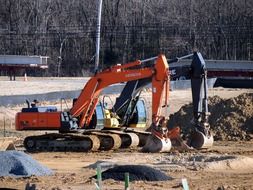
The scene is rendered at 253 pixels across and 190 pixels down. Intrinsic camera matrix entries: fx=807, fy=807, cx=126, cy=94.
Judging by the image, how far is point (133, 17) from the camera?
3319 inches

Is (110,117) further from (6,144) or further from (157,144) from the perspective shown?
(6,144)

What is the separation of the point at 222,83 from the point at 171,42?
29.6 m

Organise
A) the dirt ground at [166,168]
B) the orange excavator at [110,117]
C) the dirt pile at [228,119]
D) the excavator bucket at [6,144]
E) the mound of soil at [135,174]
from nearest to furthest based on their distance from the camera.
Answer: the dirt ground at [166,168]
the mound of soil at [135,174]
the excavator bucket at [6,144]
the orange excavator at [110,117]
the dirt pile at [228,119]

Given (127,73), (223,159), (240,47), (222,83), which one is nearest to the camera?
(223,159)

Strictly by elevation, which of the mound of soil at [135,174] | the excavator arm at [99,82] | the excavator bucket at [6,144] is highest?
the excavator arm at [99,82]

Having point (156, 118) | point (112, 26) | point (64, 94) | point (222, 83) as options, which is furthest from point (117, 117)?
point (112, 26)

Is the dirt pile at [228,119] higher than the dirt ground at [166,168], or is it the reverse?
the dirt ground at [166,168]

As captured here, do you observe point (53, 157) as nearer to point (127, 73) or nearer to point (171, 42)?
point (127, 73)

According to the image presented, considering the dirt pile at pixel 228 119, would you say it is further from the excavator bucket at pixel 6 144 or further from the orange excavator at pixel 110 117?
the excavator bucket at pixel 6 144

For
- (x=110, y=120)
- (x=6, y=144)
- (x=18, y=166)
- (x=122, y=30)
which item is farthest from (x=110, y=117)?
(x=122, y=30)

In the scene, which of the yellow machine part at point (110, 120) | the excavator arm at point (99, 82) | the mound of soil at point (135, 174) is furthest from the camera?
the yellow machine part at point (110, 120)

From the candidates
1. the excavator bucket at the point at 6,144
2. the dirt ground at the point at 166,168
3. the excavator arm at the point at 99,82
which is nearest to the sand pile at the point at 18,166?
the dirt ground at the point at 166,168

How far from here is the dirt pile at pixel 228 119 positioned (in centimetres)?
2956

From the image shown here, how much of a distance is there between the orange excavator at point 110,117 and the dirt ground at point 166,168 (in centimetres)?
53
